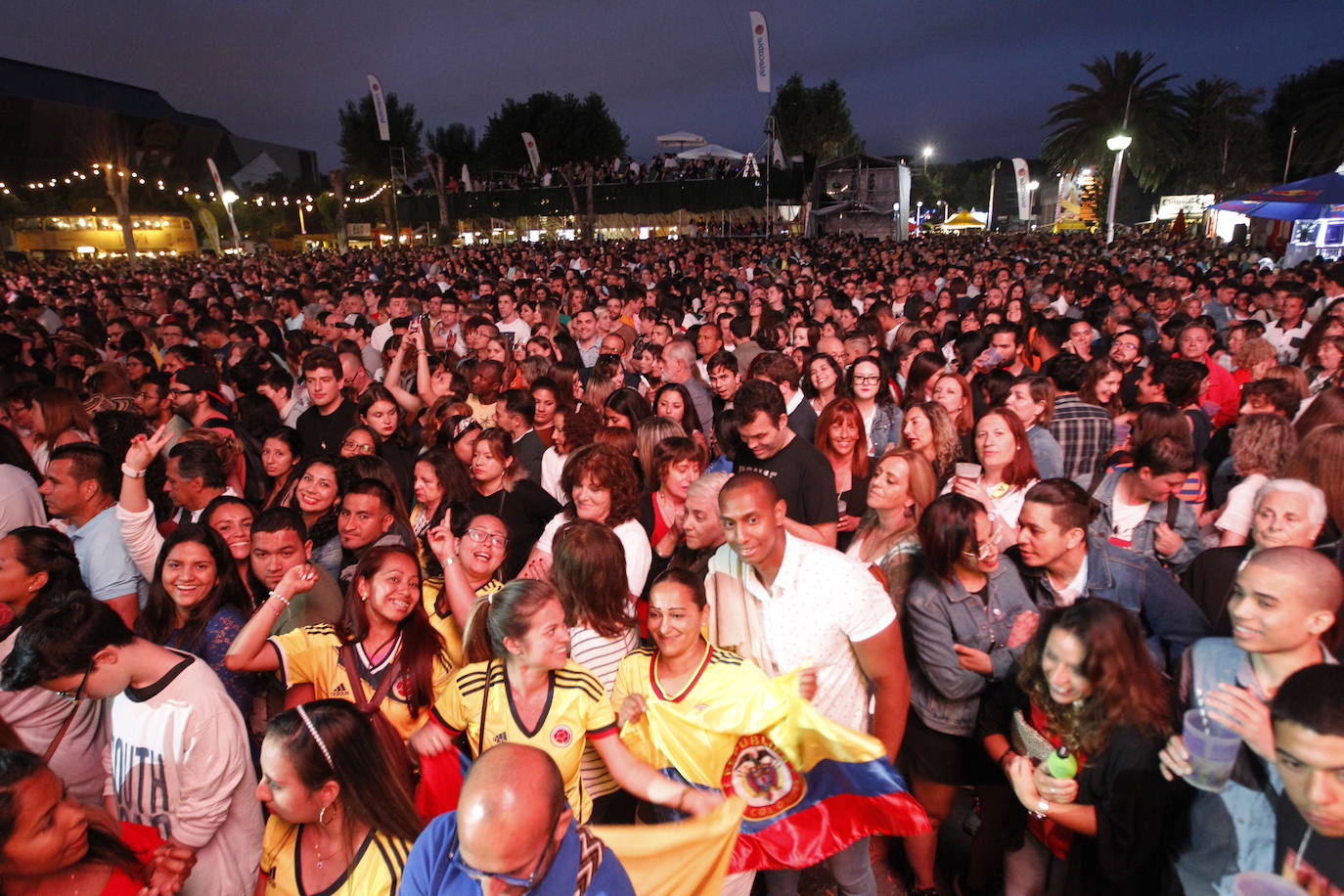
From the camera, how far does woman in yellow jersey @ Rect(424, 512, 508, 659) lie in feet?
10.5

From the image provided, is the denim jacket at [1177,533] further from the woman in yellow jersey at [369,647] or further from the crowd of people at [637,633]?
the woman in yellow jersey at [369,647]

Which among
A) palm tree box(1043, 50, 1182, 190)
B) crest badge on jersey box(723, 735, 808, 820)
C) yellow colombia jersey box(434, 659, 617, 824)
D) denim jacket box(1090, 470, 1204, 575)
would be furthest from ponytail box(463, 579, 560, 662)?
palm tree box(1043, 50, 1182, 190)

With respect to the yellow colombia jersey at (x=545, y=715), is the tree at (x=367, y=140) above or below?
above

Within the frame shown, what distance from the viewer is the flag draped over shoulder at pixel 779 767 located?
2.62m

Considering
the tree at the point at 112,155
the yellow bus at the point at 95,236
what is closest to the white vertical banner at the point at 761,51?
the tree at the point at 112,155

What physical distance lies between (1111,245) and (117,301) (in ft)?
84.3

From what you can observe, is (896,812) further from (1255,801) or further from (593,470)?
(593,470)

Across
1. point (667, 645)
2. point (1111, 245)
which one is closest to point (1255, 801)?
point (667, 645)

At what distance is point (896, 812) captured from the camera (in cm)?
264

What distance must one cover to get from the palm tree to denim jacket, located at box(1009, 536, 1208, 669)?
30104mm

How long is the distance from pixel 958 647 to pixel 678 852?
1.34m

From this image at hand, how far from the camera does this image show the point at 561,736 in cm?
253

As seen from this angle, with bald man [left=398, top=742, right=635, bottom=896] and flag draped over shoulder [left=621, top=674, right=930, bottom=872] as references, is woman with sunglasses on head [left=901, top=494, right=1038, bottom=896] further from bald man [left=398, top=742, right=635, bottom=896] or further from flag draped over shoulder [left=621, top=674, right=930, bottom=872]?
bald man [left=398, top=742, right=635, bottom=896]

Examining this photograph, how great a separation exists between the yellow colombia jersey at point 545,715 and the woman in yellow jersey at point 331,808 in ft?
1.28
